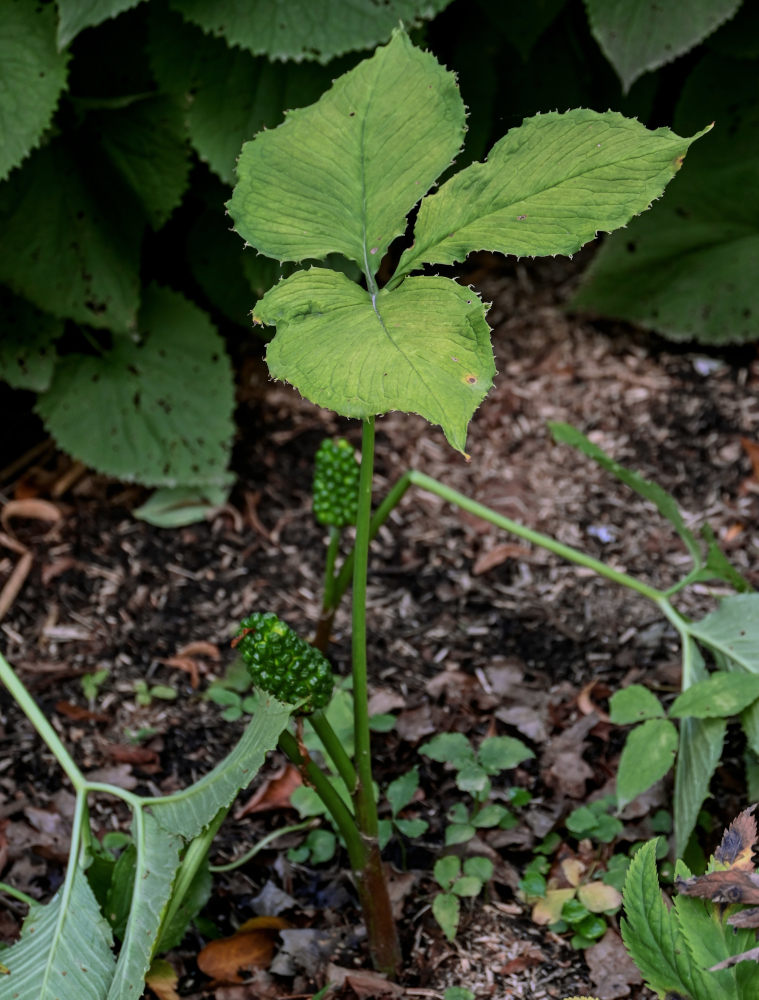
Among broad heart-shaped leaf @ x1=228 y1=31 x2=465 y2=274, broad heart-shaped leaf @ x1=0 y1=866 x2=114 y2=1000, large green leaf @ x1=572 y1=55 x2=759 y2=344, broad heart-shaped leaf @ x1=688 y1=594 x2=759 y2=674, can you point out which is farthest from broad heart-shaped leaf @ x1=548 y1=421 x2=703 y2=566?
large green leaf @ x1=572 y1=55 x2=759 y2=344

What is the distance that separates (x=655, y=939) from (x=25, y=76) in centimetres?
177

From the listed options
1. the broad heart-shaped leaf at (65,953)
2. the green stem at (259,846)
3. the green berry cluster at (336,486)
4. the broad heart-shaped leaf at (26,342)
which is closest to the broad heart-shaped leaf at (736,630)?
the green berry cluster at (336,486)

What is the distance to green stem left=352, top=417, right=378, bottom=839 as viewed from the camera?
1.14 meters

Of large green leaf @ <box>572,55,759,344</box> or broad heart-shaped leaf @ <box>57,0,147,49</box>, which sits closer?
broad heart-shaped leaf @ <box>57,0,147,49</box>

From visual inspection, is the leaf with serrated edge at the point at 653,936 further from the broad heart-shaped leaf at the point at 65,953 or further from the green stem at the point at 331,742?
the broad heart-shaped leaf at the point at 65,953

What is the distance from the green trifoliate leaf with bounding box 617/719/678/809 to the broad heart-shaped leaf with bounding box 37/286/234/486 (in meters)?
1.16

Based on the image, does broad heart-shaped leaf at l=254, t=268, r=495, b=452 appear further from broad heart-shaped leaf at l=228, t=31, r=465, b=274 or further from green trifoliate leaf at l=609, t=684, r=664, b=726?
green trifoliate leaf at l=609, t=684, r=664, b=726

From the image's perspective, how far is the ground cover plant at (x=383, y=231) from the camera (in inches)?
36.2

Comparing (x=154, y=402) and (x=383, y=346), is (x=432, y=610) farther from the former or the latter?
(x=383, y=346)

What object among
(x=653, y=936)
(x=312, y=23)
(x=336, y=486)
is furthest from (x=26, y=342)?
(x=653, y=936)

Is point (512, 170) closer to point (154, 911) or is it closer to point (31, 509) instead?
point (154, 911)

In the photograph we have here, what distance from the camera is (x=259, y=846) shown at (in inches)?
60.9

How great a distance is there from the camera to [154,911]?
1.14 metres

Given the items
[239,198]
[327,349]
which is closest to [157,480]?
[239,198]
